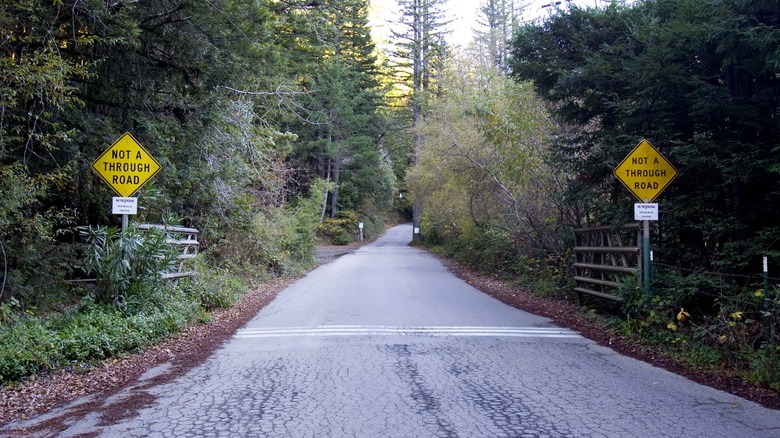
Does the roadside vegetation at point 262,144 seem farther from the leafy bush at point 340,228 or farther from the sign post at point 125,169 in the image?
the leafy bush at point 340,228

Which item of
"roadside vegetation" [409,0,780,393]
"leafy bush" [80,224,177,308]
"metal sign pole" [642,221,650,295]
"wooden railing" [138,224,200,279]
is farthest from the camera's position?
"wooden railing" [138,224,200,279]

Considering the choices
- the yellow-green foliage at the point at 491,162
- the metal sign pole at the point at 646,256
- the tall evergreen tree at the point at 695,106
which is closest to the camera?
the tall evergreen tree at the point at 695,106

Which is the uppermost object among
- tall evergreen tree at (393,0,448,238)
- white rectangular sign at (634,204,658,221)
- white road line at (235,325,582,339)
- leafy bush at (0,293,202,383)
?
tall evergreen tree at (393,0,448,238)

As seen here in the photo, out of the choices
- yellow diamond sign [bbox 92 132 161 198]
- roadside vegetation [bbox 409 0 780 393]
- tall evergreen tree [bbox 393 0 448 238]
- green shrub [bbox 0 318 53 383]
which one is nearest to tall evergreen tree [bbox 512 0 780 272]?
roadside vegetation [bbox 409 0 780 393]

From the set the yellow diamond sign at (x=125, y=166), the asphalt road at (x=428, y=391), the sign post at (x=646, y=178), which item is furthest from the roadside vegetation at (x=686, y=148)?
the yellow diamond sign at (x=125, y=166)

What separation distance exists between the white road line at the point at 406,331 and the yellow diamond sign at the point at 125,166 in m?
3.04

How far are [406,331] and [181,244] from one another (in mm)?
5173

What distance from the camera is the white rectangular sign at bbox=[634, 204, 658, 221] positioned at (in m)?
9.20

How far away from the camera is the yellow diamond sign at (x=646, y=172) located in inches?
365

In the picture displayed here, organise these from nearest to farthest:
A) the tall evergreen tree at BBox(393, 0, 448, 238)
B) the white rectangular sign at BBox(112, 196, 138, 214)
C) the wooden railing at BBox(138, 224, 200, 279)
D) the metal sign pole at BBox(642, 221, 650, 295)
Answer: the metal sign pole at BBox(642, 221, 650, 295) < the white rectangular sign at BBox(112, 196, 138, 214) < the wooden railing at BBox(138, 224, 200, 279) < the tall evergreen tree at BBox(393, 0, 448, 238)

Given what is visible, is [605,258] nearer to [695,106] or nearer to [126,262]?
[695,106]

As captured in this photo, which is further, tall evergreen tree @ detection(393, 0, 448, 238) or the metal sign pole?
tall evergreen tree @ detection(393, 0, 448, 238)

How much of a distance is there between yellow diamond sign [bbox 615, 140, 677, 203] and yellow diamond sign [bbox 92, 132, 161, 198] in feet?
25.0

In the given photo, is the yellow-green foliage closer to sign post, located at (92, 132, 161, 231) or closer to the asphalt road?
the asphalt road
